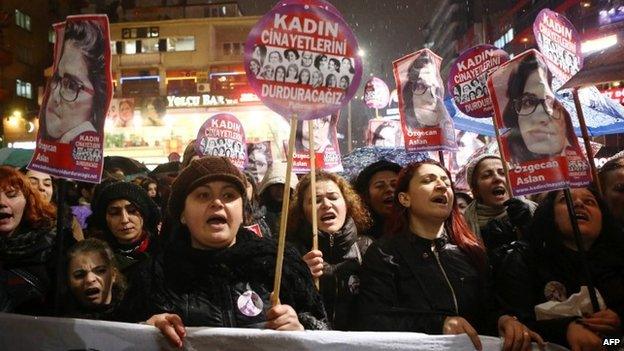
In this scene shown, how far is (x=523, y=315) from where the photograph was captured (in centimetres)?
265

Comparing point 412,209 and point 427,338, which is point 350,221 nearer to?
point 412,209

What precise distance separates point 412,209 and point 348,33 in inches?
42.5

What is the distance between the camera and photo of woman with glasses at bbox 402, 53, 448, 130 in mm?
5523

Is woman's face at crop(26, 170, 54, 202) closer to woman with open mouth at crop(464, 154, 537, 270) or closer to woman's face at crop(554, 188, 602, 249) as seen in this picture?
woman with open mouth at crop(464, 154, 537, 270)

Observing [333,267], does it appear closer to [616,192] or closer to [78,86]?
[78,86]

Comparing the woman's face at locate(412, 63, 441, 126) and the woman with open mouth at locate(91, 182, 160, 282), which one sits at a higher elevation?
the woman's face at locate(412, 63, 441, 126)

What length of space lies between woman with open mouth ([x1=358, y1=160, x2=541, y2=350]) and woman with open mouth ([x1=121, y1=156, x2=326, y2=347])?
1.28 feet

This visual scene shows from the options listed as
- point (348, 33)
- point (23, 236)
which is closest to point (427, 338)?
point (348, 33)

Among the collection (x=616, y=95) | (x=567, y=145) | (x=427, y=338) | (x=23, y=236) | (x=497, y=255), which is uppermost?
(x=616, y=95)

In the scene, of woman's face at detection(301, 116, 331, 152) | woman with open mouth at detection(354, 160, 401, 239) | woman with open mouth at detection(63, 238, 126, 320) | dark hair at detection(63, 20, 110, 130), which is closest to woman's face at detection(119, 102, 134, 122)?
woman's face at detection(301, 116, 331, 152)

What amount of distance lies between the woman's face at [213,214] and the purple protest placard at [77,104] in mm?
916

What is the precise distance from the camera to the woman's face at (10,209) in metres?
3.52

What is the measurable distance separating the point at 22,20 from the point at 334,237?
145 ft

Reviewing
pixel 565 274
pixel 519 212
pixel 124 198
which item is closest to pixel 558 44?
pixel 519 212
